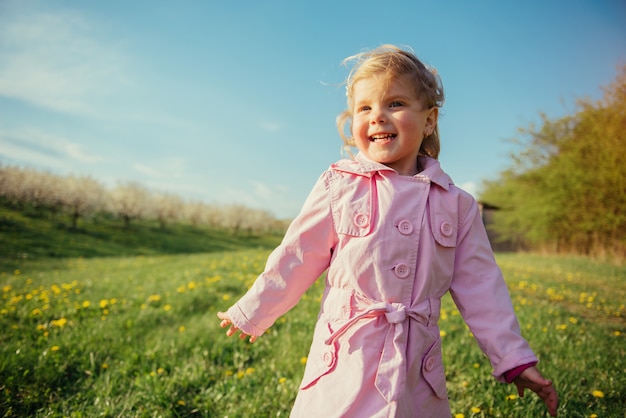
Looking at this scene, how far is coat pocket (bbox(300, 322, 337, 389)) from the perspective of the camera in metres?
1.65

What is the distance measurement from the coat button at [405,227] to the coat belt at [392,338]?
31 centimetres

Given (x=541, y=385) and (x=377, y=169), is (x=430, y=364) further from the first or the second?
(x=377, y=169)

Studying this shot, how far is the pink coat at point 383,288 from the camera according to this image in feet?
5.28

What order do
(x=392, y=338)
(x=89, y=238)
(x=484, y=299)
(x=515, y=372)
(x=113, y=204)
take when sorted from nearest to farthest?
(x=392, y=338) → (x=515, y=372) → (x=484, y=299) → (x=89, y=238) → (x=113, y=204)

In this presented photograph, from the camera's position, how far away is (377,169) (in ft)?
6.14

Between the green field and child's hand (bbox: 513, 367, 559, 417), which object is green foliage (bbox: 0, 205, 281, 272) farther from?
child's hand (bbox: 513, 367, 559, 417)

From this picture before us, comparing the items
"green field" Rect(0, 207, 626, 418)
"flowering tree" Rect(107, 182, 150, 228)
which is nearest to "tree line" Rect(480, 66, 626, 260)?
"green field" Rect(0, 207, 626, 418)

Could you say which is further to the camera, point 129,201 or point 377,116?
point 129,201

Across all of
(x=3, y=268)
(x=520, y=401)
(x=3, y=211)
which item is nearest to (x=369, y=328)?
(x=520, y=401)

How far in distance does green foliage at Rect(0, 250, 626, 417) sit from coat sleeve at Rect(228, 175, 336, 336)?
1140 mm

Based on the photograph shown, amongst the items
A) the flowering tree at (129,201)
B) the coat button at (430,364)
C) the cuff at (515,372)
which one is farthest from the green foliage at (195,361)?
the flowering tree at (129,201)

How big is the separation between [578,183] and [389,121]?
23.9m

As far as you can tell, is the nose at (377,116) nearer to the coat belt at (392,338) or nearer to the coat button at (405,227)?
the coat button at (405,227)

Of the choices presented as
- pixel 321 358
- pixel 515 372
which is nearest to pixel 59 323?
pixel 321 358
